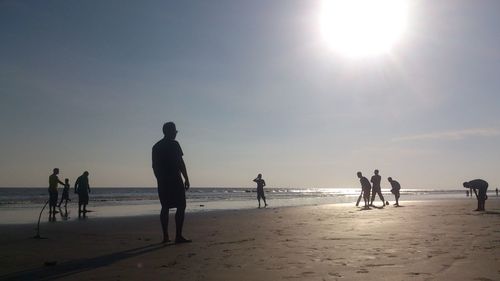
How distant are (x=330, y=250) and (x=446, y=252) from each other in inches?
60.8

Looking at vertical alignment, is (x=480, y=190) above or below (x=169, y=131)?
below

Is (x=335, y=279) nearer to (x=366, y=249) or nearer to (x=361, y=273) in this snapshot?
(x=361, y=273)

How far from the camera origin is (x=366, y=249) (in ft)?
20.4

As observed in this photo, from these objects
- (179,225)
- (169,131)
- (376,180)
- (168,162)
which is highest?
(169,131)

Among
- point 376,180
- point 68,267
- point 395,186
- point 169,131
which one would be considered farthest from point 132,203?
point 68,267

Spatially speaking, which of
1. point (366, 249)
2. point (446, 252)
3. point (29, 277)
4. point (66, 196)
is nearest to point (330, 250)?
point (366, 249)

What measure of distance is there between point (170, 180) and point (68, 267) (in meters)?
2.54

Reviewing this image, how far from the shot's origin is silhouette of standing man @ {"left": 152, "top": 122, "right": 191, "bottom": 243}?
7469 millimetres

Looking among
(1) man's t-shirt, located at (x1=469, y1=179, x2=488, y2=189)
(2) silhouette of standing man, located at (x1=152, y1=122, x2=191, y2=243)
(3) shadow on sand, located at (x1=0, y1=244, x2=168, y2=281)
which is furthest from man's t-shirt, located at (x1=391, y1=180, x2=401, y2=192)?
(3) shadow on sand, located at (x1=0, y1=244, x2=168, y2=281)

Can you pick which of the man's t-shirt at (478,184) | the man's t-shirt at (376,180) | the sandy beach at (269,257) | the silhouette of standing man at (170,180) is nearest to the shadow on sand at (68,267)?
the sandy beach at (269,257)

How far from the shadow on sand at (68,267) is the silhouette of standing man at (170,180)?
1.02 meters

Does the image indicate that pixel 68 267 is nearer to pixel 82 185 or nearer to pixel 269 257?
Answer: pixel 269 257

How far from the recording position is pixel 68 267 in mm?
5293

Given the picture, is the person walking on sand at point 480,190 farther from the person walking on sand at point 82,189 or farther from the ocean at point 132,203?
the person walking on sand at point 82,189
